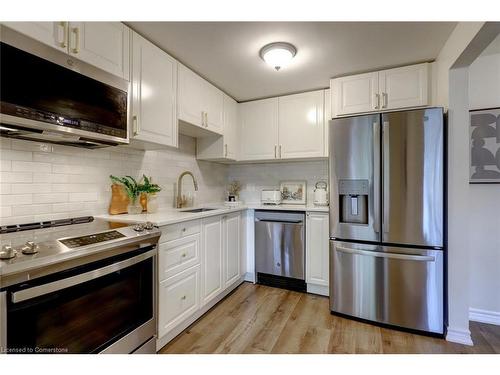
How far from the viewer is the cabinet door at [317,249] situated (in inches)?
97.7

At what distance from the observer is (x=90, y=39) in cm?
139

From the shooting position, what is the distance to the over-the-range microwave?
108 centimetres

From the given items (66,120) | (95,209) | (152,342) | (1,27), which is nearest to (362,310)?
(152,342)

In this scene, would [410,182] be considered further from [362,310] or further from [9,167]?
[9,167]

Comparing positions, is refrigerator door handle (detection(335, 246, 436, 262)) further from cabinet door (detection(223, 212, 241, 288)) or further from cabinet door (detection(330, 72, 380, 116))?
cabinet door (detection(330, 72, 380, 116))

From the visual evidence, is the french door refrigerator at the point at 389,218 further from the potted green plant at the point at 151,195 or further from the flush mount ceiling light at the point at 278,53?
the potted green plant at the point at 151,195

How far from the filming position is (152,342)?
5.01 feet

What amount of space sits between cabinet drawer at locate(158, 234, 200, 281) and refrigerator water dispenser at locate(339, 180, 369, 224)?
125 cm

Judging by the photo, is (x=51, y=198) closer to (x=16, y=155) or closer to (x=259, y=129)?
(x=16, y=155)

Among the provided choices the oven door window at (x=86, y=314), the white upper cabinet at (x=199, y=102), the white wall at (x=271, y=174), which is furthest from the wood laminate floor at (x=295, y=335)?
the white upper cabinet at (x=199, y=102)

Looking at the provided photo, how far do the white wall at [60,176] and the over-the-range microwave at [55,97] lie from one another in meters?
0.10

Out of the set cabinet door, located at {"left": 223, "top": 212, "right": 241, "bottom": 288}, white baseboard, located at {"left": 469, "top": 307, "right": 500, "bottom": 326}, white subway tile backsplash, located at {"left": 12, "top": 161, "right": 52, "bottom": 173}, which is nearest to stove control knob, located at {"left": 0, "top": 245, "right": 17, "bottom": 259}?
white subway tile backsplash, located at {"left": 12, "top": 161, "right": 52, "bottom": 173}

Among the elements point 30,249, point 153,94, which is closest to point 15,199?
point 30,249

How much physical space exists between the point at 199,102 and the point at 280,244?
5.55ft
